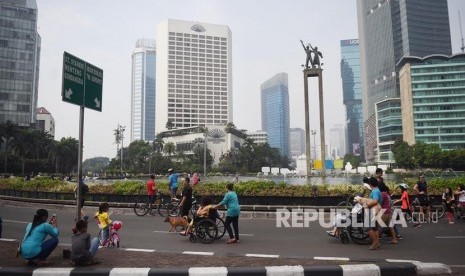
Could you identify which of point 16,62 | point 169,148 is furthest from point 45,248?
point 169,148

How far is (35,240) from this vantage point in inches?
258

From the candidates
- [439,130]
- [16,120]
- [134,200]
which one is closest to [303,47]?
[134,200]

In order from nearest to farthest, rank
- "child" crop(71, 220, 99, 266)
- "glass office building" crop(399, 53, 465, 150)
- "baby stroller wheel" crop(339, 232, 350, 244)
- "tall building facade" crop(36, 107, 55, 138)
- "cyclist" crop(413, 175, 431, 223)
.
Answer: "child" crop(71, 220, 99, 266) → "baby stroller wheel" crop(339, 232, 350, 244) → "cyclist" crop(413, 175, 431, 223) → "glass office building" crop(399, 53, 465, 150) → "tall building facade" crop(36, 107, 55, 138)

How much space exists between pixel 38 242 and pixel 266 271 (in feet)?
14.8

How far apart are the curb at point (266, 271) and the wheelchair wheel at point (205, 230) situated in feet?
12.8

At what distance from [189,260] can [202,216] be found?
295 centimetres

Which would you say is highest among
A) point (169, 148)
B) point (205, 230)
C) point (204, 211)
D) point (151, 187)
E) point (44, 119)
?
point (44, 119)

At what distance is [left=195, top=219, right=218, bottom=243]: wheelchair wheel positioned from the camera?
32.3 feet

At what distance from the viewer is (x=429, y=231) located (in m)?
11.4

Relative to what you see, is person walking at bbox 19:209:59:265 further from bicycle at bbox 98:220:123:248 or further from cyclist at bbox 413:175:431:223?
cyclist at bbox 413:175:431:223

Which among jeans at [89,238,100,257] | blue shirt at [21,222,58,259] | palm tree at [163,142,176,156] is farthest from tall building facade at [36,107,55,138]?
jeans at [89,238,100,257]

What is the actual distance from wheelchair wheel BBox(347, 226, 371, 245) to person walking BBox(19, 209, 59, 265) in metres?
7.65

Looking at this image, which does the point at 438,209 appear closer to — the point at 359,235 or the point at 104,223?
the point at 359,235

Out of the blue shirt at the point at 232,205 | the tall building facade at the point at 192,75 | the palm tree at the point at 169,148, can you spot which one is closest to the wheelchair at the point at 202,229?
the blue shirt at the point at 232,205
